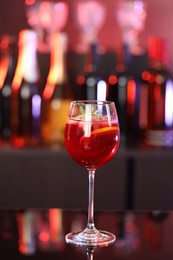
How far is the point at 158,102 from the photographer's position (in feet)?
4.84

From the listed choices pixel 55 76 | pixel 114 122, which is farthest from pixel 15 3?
pixel 114 122

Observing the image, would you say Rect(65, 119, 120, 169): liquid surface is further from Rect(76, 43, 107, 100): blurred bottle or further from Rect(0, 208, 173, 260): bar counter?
Rect(76, 43, 107, 100): blurred bottle

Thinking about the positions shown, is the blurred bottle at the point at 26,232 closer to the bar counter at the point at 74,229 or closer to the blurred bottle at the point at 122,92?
the bar counter at the point at 74,229

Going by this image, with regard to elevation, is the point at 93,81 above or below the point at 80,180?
above

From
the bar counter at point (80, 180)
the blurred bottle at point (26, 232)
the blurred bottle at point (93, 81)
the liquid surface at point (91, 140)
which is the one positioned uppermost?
the blurred bottle at point (93, 81)

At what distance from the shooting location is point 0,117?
1.50 metres

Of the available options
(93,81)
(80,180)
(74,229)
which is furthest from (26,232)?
(93,81)

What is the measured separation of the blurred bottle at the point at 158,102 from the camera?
1.46 meters

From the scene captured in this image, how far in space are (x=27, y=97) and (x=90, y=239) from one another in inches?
34.5

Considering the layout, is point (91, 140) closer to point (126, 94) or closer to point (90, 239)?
point (90, 239)

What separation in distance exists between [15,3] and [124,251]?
1.08 m

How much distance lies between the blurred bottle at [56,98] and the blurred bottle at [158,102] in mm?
202

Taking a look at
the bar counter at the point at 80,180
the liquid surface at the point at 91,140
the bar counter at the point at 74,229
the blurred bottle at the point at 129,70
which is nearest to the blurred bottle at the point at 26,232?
the bar counter at the point at 74,229

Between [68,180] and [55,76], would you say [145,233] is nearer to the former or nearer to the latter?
[68,180]
